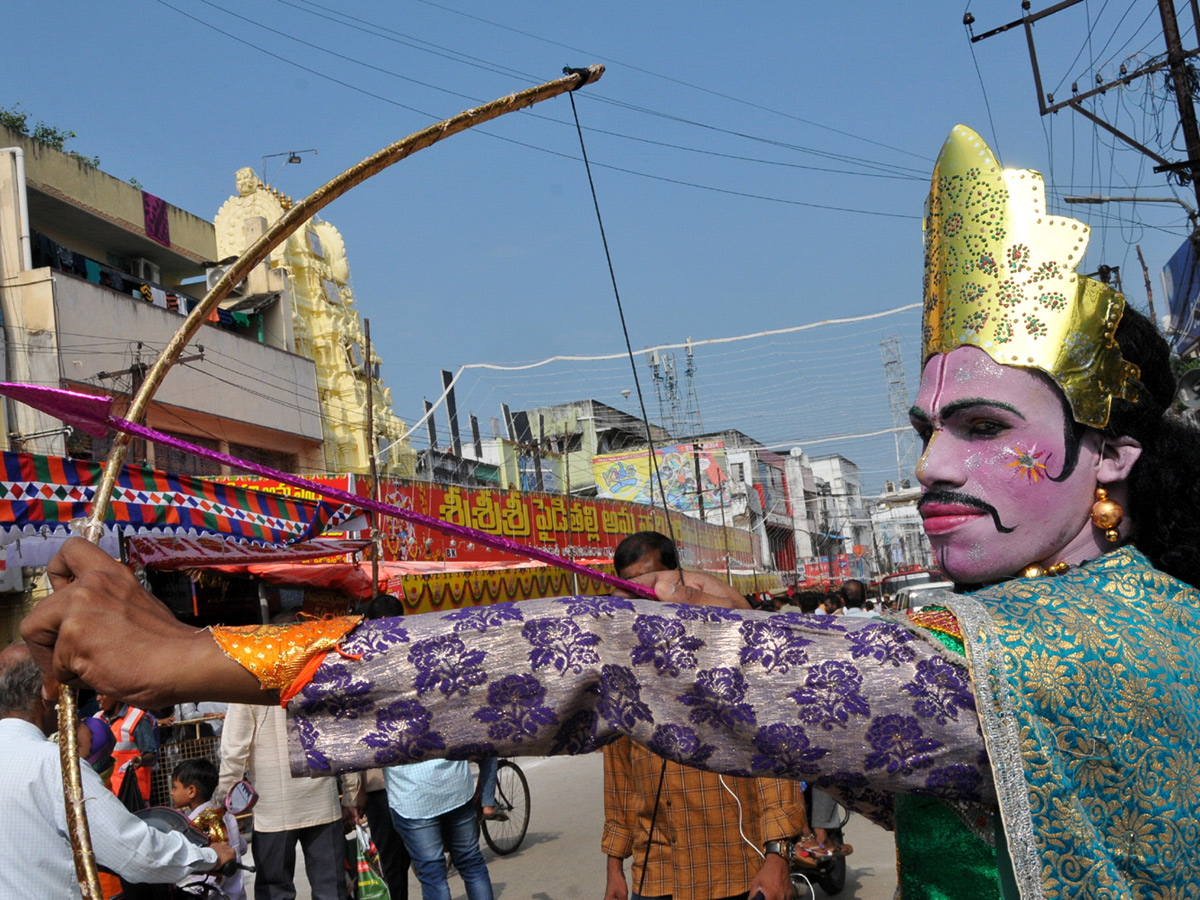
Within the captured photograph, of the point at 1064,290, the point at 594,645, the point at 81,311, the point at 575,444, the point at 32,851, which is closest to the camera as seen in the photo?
the point at 594,645

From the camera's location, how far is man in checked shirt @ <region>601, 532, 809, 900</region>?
367 centimetres

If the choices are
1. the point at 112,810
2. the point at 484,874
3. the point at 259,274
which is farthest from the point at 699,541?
the point at 112,810

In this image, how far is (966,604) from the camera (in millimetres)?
1401

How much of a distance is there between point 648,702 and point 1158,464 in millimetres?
976

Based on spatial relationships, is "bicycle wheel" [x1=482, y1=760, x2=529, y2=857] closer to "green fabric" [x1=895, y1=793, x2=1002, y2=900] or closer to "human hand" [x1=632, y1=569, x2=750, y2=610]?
"human hand" [x1=632, y1=569, x2=750, y2=610]

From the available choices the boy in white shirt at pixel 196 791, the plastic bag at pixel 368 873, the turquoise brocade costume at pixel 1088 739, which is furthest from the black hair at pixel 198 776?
the turquoise brocade costume at pixel 1088 739

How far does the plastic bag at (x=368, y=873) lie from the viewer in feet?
18.6

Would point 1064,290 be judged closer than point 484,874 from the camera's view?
Yes

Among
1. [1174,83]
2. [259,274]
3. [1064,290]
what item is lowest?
[1064,290]

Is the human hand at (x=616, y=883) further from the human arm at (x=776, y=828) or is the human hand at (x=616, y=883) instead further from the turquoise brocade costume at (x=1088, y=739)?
the turquoise brocade costume at (x=1088, y=739)

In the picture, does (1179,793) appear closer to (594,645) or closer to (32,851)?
(594,645)

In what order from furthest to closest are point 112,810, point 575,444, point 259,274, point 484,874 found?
point 575,444 < point 259,274 < point 484,874 < point 112,810

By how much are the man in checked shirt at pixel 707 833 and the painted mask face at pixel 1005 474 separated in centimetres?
208

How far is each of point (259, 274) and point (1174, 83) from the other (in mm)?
18979
